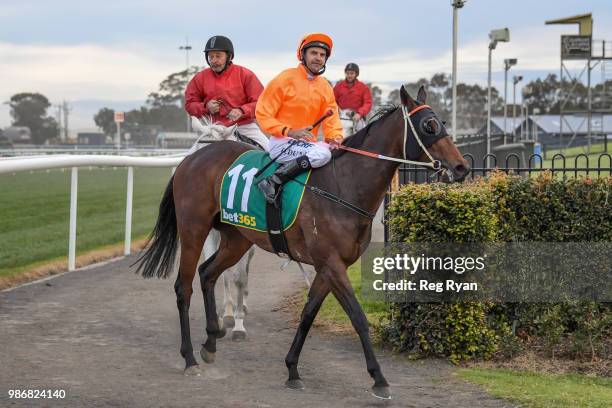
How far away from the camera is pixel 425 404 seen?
210 inches

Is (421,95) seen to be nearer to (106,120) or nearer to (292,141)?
(292,141)

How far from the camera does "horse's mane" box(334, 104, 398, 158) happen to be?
19.4 ft

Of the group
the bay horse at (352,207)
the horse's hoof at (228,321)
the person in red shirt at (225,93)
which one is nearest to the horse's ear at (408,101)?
the bay horse at (352,207)

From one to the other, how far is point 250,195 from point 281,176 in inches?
14.8

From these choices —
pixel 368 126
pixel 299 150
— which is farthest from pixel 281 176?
pixel 368 126

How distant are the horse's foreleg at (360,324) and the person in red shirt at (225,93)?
2471 millimetres

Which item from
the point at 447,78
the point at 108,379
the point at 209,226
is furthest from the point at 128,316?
the point at 447,78

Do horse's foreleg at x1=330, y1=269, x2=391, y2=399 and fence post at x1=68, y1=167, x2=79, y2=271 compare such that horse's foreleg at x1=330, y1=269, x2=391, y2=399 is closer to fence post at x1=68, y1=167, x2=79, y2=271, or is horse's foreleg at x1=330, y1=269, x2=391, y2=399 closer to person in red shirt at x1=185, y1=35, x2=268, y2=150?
person in red shirt at x1=185, y1=35, x2=268, y2=150

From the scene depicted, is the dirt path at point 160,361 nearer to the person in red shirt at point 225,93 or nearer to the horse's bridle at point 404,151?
the horse's bridle at point 404,151

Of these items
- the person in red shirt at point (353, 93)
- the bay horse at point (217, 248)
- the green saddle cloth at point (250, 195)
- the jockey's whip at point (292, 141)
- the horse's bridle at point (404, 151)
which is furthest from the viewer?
the person in red shirt at point (353, 93)

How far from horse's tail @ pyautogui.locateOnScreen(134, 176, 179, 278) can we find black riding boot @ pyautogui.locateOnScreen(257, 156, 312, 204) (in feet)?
4.52

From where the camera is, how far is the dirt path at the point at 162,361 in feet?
17.7

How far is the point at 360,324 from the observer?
553 cm

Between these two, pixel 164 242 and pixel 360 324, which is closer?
pixel 360 324
